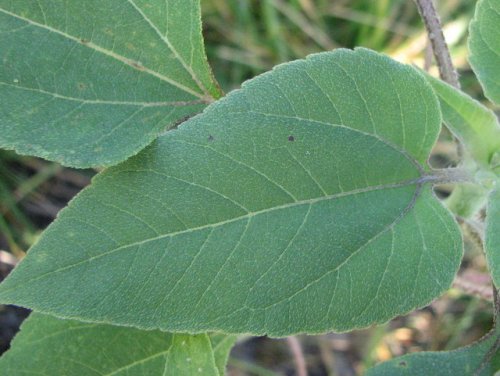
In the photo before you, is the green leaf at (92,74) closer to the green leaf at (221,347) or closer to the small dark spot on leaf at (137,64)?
the small dark spot on leaf at (137,64)

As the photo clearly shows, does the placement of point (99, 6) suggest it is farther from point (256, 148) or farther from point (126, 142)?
point (256, 148)

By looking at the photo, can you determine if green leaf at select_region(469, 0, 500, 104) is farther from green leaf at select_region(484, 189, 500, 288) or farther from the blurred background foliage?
the blurred background foliage

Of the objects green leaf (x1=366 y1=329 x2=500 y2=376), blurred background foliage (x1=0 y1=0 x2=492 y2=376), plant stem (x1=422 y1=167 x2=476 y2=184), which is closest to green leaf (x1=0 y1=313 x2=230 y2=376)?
green leaf (x1=366 y1=329 x2=500 y2=376)

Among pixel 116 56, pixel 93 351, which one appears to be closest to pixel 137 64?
pixel 116 56

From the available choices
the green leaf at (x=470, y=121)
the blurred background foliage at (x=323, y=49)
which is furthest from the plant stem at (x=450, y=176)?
the blurred background foliage at (x=323, y=49)

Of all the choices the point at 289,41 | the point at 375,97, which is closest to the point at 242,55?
the point at 289,41

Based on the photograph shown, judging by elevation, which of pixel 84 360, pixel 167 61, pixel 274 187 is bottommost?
pixel 84 360
